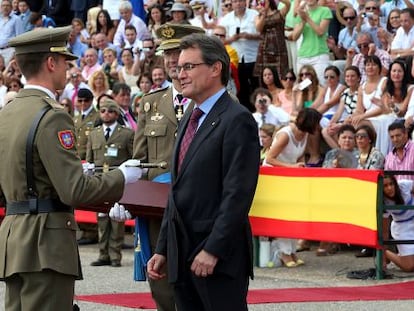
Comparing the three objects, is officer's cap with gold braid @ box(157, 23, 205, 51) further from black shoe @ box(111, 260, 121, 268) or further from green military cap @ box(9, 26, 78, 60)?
black shoe @ box(111, 260, 121, 268)

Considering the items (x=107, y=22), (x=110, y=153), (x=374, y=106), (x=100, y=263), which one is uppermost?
(x=107, y=22)

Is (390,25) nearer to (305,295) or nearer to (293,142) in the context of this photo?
(293,142)

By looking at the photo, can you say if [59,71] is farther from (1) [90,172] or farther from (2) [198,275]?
(2) [198,275]

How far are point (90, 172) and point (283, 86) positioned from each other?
32.9 ft

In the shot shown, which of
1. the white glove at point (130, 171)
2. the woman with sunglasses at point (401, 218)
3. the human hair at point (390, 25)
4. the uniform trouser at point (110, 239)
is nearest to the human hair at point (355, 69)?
the human hair at point (390, 25)

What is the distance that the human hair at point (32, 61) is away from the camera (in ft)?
18.5

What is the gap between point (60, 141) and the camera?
540cm

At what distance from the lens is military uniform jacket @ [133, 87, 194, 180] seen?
6.93 m

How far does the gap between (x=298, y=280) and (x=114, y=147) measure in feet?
9.83

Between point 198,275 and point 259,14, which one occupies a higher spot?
point 259,14

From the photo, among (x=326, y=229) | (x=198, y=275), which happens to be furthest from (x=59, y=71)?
(x=326, y=229)

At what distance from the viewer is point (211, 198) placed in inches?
208

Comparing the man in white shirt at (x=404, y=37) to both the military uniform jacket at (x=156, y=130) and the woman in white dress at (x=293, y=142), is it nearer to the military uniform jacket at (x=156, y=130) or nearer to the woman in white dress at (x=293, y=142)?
the woman in white dress at (x=293, y=142)

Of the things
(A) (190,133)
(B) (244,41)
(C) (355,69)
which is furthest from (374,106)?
(A) (190,133)
